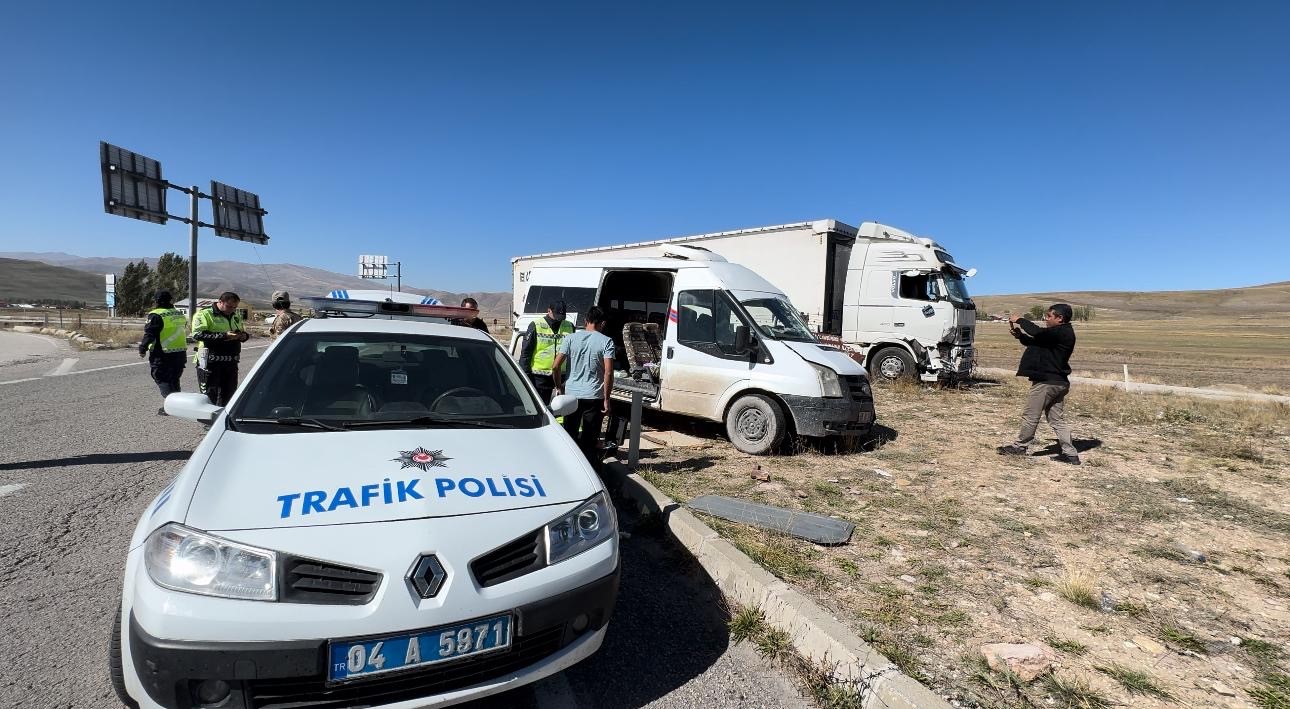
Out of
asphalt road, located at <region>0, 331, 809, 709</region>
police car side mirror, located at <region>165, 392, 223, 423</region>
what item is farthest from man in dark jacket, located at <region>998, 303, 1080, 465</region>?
police car side mirror, located at <region>165, 392, 223, 423</region>

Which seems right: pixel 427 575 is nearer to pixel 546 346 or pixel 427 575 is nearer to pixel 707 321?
pixel 546 346

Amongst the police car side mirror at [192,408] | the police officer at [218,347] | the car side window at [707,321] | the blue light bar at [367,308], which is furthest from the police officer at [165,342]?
the car side window at [707,321]

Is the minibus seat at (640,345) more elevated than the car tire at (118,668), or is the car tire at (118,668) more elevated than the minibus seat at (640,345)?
the minibus seat at (640,345)

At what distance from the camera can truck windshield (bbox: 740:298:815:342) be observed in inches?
276

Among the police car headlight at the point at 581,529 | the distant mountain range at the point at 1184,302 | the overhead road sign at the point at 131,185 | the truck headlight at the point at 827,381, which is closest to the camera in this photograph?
the police car headlight at the point at 581,529

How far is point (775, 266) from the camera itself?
12047 mm

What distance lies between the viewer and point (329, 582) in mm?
1949

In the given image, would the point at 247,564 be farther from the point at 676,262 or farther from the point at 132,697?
the point at 676,262

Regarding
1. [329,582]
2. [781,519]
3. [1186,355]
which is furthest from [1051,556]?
[1186,355]

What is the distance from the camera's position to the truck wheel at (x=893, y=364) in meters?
12.5

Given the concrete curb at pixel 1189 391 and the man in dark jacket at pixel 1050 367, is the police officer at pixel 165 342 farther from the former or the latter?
the concrete curb at pixel 1189 391

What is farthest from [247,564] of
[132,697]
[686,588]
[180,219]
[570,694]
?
[180,219]

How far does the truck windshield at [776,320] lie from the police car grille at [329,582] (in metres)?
5.49

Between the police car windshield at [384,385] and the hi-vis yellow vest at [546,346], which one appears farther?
the hi-vis yellow vest at [546,346]
